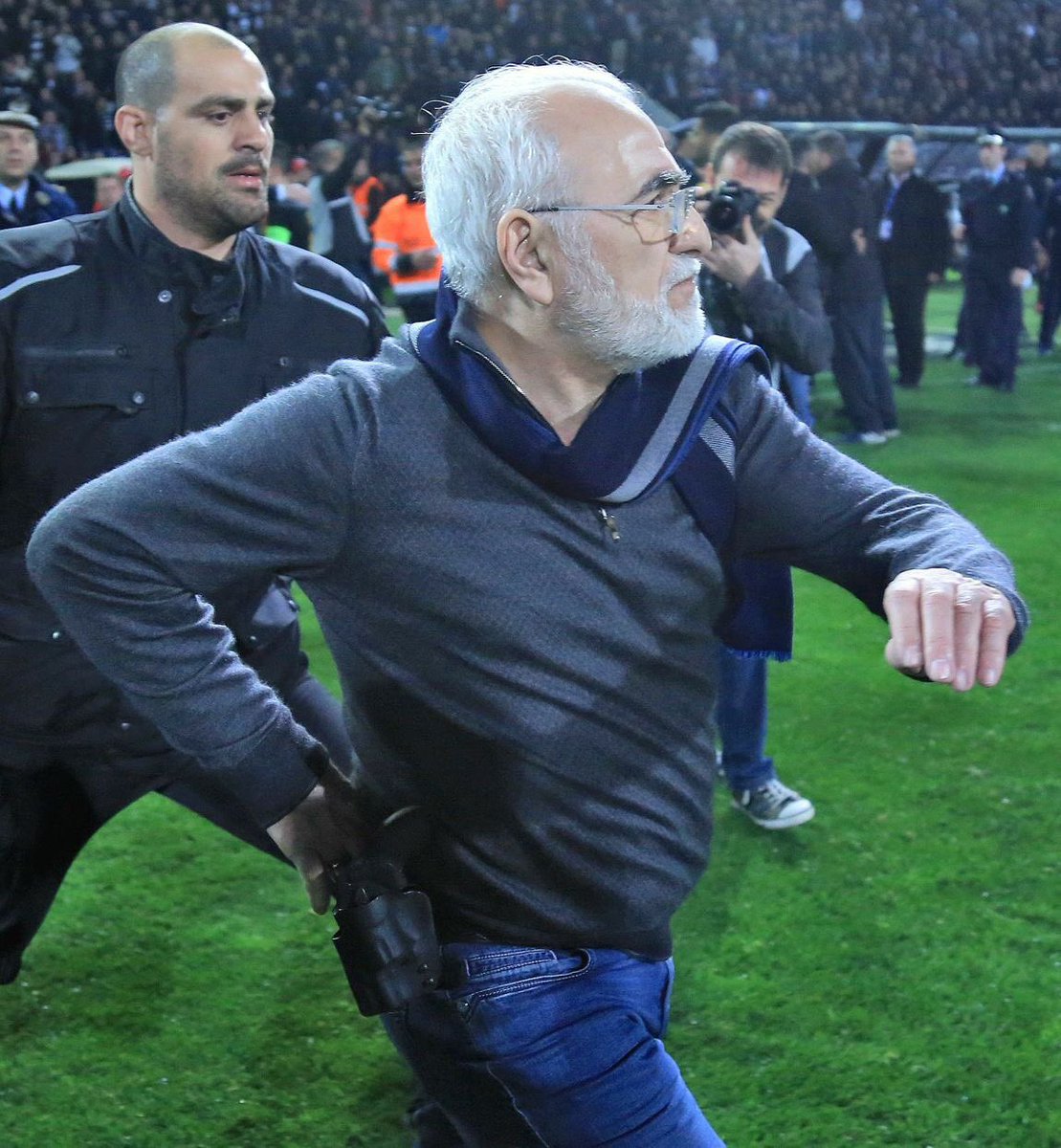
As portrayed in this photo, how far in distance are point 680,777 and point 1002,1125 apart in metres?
1.57

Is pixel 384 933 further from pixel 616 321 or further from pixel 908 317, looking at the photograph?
→ pixel 908 317

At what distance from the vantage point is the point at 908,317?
12289 mm

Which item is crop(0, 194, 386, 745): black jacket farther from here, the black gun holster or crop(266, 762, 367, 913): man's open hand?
the black gun holster

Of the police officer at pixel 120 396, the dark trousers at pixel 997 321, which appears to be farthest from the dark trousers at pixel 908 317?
the police officer at pixel 120 396

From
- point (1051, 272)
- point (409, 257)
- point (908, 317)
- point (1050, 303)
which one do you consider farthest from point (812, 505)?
point (1050, 303)

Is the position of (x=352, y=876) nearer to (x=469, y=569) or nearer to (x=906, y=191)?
(x=469, y=569)

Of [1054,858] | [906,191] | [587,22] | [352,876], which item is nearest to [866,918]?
[1054,858]

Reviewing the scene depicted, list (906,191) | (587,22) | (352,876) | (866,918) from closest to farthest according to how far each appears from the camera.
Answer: (352,876) → (866,918) → (906,191) → (587,22)

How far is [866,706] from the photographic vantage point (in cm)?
538

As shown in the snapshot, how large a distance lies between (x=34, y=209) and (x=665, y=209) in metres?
6.97

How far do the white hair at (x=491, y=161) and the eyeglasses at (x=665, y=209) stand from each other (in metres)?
0.03

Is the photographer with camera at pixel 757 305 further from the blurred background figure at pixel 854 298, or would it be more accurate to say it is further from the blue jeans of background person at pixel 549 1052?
the blurred background figure at pixel 854 298

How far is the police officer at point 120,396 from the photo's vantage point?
2920 mm

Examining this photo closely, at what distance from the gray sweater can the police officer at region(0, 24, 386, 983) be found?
1126 mm
